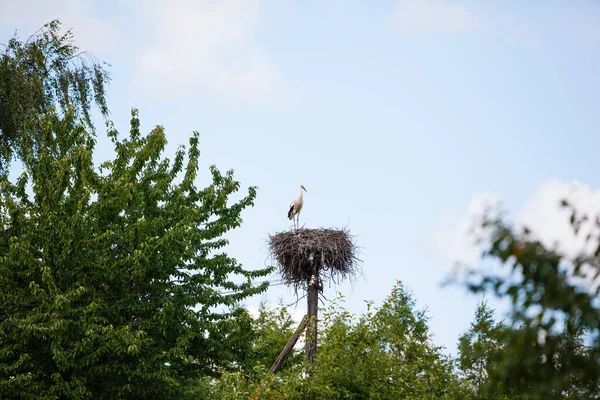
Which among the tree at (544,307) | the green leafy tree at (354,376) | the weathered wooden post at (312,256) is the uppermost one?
the weathered wooden post at (312,256)

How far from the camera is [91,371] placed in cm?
1500

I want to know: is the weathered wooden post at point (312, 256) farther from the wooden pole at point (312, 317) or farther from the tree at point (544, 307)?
the tree at point (544, 307)

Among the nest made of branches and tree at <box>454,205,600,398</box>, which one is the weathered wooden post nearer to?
the nest made of branches

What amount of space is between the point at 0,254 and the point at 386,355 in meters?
7.43

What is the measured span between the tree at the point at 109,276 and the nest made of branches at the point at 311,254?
1.01m

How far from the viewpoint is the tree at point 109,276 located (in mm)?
14531

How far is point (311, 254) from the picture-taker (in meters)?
16.0

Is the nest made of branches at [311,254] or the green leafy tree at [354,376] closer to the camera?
the green leafy tree at [354,376]

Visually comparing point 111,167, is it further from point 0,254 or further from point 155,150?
point 0,254

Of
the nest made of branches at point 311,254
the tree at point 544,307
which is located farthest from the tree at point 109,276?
the tree at point 544,307

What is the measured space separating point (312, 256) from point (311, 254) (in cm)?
7

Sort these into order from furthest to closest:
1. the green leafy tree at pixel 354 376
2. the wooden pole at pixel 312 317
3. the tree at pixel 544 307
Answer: the wooden pole at pixel 312 317 → the green leafy tree at pixel 354 376 → the tree at pixel 544 307

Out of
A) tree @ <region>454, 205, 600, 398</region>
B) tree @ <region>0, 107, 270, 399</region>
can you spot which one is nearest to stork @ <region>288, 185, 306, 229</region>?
tree @ <region>0, 107, 270, 399</region>

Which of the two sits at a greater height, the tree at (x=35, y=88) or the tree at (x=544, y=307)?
the tree at (x=35, y=88)
